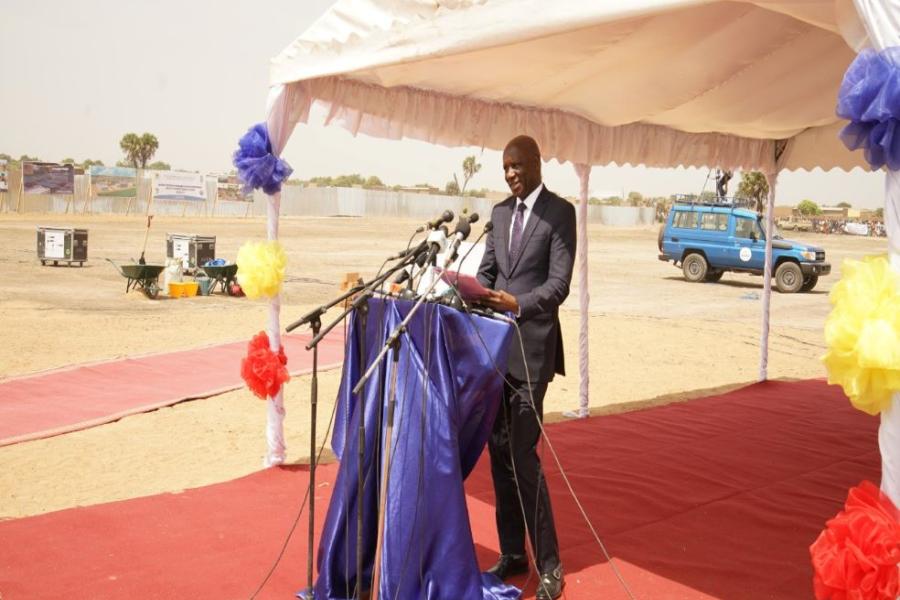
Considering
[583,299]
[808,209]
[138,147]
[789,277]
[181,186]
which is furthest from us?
[808,209]

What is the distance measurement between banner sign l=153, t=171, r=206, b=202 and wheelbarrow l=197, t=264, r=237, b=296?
18982mm

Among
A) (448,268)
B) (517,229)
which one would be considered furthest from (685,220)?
(448,268)

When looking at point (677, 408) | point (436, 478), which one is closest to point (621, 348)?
point (677, 408)

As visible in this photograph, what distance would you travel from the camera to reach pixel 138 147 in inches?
2702

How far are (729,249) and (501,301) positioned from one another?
19468mm

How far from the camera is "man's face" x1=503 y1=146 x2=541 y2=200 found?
3.83m

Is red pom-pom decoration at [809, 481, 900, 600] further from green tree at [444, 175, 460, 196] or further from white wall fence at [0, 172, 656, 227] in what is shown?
white wall fence at [0, 172, 656, 227]

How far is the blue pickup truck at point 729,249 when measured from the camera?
2077 centimetres

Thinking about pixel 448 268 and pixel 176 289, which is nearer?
pixel 448 268

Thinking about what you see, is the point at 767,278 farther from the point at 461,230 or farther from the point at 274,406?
the point at 461,230

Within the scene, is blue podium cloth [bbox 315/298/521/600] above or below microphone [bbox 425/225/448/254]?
below

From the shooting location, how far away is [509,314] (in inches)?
141

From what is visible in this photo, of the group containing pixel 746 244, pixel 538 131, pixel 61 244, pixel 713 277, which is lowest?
pixel 713 277

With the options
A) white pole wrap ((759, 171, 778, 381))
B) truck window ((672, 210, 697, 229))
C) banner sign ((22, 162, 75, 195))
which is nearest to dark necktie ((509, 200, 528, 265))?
white pole wrap ((759, 171, 778, 381))
